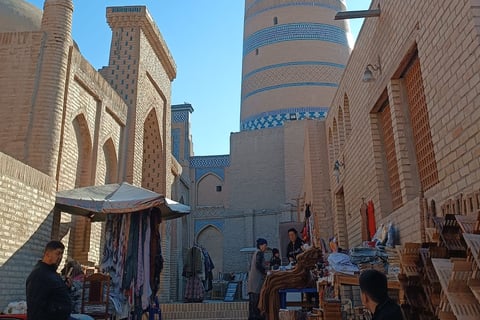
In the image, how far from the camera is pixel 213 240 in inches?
826

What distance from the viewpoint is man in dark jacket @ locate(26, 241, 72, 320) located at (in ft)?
10.9

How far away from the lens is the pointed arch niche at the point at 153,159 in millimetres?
14180

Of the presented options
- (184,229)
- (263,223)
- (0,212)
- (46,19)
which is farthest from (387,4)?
(184,229)

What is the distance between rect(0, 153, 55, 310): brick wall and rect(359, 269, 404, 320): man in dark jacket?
5116 millimetres

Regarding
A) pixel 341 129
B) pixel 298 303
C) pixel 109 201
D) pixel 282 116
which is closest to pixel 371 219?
pixel 298 303

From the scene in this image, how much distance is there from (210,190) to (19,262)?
16524 mm

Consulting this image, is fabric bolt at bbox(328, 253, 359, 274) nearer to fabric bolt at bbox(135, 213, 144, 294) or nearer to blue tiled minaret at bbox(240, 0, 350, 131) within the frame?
fabric bolt at bbox(135, 213, 144, 294)

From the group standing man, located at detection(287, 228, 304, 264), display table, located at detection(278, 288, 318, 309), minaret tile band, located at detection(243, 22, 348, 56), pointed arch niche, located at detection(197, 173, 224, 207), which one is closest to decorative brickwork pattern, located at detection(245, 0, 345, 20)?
minaret tile band, located at detection(243, 22, 348, 56)

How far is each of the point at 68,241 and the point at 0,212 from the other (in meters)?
2.59

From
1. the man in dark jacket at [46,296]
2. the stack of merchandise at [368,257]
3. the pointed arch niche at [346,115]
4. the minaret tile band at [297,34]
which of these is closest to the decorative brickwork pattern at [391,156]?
the stack of merchandise at [368,257]

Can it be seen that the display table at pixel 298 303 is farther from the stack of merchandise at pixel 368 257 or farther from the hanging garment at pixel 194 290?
the hanging garment at pixel 194 290

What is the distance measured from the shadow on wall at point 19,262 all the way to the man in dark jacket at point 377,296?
524 cm

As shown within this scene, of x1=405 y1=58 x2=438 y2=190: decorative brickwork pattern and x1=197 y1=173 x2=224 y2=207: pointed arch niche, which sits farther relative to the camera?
x1=197 y1=173 x2=224 y2=207: pointed arch niche

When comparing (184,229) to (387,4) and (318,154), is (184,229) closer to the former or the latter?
(318,154)
